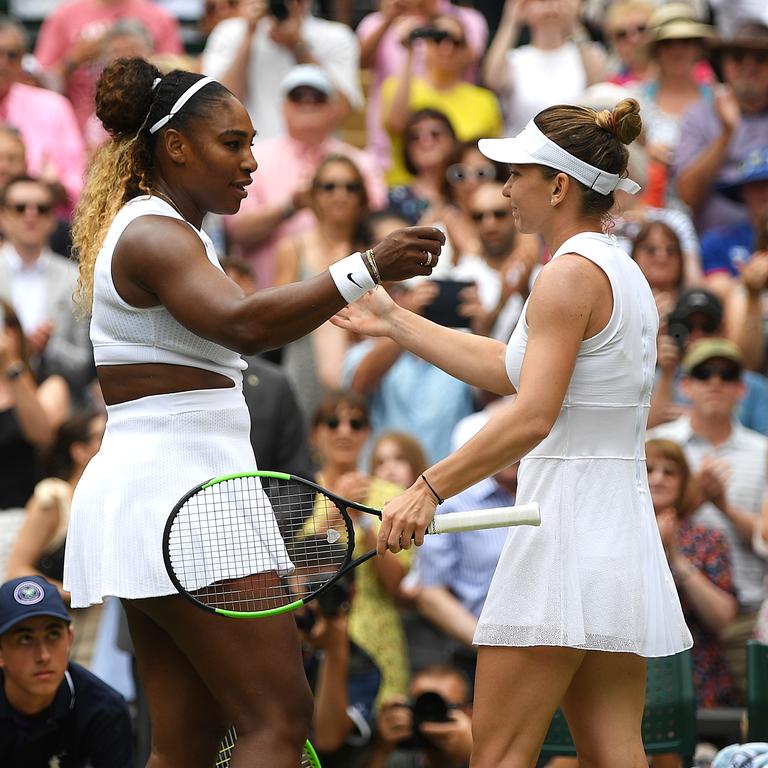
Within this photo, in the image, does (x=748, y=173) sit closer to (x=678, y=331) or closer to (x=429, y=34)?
(x=678, y=331)

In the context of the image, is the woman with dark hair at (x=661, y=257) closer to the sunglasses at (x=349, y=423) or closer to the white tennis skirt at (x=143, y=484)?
the sunglasses at (x=349, y=423)

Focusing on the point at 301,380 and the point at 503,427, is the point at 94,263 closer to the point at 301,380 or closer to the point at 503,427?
the point at 503,427

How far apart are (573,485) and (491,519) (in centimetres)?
28

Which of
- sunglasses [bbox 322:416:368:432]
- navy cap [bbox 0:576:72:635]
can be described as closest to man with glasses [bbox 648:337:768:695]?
sunglasses [bbox 322:416:368:432]

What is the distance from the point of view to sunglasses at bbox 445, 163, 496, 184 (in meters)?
8.23

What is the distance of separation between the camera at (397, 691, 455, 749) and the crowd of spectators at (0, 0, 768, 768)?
25 mm

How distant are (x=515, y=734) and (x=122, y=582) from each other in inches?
38.8

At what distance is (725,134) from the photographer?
28.0 feet

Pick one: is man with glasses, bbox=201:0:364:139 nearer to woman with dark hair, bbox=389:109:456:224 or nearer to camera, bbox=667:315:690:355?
woman with dark hair, bbox=389:109:456:224

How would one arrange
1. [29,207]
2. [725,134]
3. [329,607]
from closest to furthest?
1. [329,607]
2. [29,207]
3. [725,134]

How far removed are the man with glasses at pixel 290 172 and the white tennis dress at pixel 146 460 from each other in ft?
16.1

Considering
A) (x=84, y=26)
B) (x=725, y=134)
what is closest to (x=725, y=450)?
(x=725, y=134)

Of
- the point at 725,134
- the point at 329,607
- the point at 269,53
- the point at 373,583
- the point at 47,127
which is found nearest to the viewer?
the point at 329,607

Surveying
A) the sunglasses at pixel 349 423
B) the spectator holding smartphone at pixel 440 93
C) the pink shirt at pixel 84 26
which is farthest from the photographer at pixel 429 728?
the pink shirt at pixel 84 26
